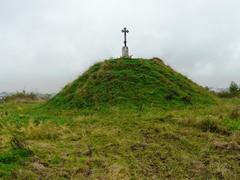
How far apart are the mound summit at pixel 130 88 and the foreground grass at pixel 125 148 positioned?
3362 mm

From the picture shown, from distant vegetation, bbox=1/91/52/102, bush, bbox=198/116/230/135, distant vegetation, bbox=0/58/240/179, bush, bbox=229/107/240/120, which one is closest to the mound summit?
→ distant vegetation, bbox=0/58/240/179

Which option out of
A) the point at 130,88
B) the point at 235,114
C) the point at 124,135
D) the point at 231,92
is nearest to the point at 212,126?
the point at 235,114

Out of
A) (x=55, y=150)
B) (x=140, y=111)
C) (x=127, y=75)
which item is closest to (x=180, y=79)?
(x=127, y=75)

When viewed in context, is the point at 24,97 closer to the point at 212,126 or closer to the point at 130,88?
the point at 130,88

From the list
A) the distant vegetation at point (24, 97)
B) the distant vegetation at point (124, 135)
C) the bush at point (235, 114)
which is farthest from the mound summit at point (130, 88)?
the distant vegetation at point (24, 97)

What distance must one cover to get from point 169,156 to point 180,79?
1121cm

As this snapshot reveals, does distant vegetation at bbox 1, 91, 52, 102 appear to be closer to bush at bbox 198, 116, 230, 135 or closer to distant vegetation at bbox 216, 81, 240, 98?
distant vegetation at bbox 216, 81, 240, 98

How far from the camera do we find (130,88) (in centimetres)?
1981

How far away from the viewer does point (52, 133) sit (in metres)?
12.4

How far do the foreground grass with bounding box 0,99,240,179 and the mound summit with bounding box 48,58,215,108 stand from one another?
336 centimetres

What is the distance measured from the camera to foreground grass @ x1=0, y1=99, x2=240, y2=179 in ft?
31.4

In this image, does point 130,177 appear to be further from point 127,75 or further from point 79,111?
point 127,75

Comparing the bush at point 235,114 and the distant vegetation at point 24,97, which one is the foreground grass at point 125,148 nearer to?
the bush at point 235,114

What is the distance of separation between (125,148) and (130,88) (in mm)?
8745
